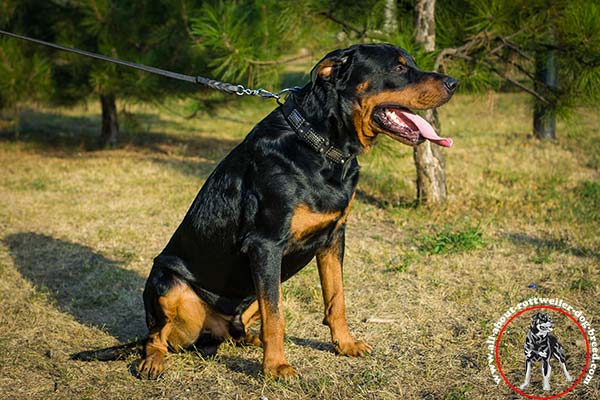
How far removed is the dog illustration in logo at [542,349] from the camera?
309cm

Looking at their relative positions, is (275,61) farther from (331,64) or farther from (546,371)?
(546,371)

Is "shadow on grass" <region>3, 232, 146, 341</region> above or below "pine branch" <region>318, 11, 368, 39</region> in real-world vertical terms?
below

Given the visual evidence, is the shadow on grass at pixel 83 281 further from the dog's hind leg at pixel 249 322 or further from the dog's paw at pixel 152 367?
the dog's hind leg at pixel 249 322

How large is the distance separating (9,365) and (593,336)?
3152 millimetres

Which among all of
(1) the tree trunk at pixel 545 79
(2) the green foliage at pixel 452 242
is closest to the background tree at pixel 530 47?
(1) the tree trunk at pixel 545 79

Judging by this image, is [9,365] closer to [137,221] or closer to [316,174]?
[316,174]

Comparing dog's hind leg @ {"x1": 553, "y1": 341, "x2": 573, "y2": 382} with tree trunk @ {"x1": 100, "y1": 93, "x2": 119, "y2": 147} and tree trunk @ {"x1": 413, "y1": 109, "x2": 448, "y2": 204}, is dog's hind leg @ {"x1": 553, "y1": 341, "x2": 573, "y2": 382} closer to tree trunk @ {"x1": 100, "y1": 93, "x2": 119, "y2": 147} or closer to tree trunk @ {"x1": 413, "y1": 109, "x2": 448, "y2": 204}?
tree trunk @ {"x1": 413, "y1": 109, "x2": 448, "y2": 204}

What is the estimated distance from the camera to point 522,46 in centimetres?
657

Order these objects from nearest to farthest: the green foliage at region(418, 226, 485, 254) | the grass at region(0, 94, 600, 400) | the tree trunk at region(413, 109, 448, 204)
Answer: the grass at region(0, 94, 600, 400) → the green foliage at region(418, 226, 485, 254) → the tree trunk at region(413, 109, 448, 204)

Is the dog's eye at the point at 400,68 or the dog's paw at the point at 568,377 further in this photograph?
the dog's eye at the point at 400,68

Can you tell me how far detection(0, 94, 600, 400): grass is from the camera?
3271 mm

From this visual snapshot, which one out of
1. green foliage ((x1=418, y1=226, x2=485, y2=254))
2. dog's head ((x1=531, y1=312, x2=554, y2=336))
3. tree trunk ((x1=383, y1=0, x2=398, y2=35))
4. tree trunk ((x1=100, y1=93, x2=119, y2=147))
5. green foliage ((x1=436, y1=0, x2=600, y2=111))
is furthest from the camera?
tree trunk ((x1=100, y1=93, x2=119, y2=147))

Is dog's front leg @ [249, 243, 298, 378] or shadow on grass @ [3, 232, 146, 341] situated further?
shadow on grass @ [3, 232, 146, 341]

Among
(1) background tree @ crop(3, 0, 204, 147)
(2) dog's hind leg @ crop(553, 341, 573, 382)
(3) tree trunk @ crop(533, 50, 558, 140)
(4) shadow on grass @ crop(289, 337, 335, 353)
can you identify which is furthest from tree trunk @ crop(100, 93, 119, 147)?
(2) dog's hind leg @ crop(553, 341, 573, 382)
